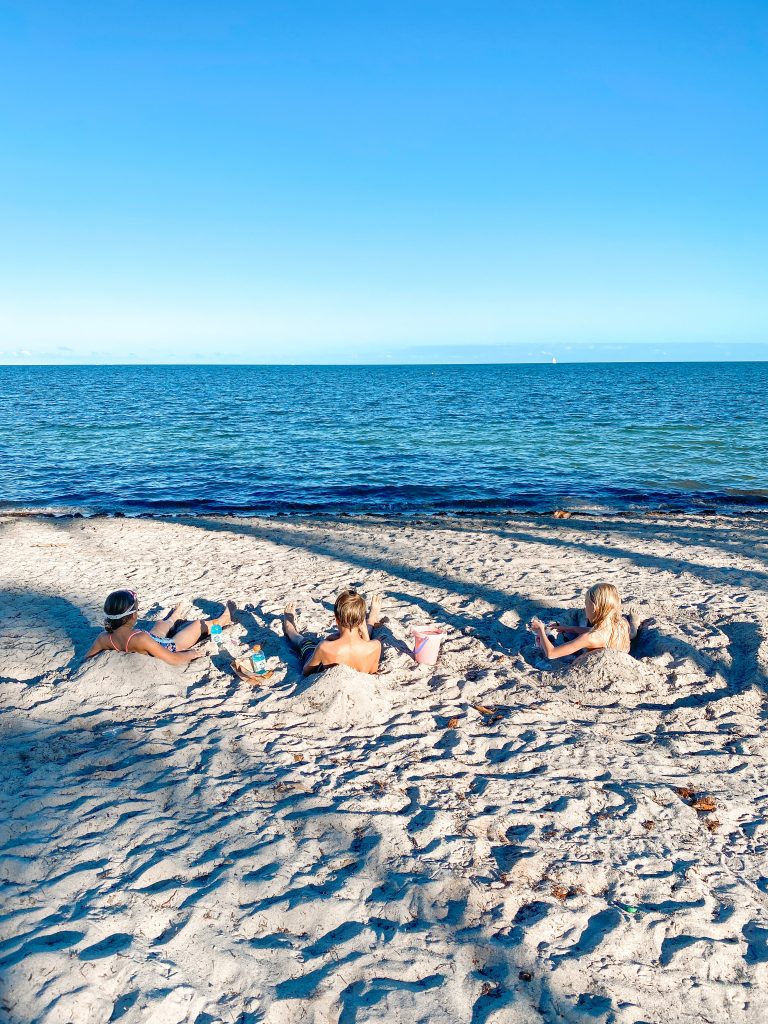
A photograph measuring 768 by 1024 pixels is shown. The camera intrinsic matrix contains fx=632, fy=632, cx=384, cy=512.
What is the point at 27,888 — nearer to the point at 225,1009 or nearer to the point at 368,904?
the point at 225,1009

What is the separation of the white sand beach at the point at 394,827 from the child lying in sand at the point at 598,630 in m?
0.21

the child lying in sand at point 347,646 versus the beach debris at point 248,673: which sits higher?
the child lying in sand at point 347,646

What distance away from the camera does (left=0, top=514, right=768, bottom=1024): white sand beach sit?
3.16m

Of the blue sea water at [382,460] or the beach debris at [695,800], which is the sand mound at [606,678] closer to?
the beach debris at [695,800]

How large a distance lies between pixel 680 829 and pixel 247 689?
156 inches

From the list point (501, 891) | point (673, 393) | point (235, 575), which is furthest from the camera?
point (673, 393)

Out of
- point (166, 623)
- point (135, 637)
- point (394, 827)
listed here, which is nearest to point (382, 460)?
point (166, 623)

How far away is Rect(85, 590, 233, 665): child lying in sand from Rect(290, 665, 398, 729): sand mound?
1.54 metres

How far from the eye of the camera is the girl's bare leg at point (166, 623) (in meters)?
7.05

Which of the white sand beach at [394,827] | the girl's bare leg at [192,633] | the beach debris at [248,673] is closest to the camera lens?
the white sand beach at [394,827]

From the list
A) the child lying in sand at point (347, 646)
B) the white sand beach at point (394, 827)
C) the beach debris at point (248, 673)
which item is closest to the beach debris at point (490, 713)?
the white sand beach at point (394, 827)

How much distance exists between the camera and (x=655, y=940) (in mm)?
3510

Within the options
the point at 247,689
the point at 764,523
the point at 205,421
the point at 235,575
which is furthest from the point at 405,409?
the point at 247,689

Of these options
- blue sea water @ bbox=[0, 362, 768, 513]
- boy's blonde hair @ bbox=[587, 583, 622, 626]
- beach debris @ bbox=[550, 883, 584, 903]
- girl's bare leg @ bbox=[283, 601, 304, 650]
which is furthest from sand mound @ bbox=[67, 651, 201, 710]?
blue sea water @ bbox=[0, 362, 768, 513]
